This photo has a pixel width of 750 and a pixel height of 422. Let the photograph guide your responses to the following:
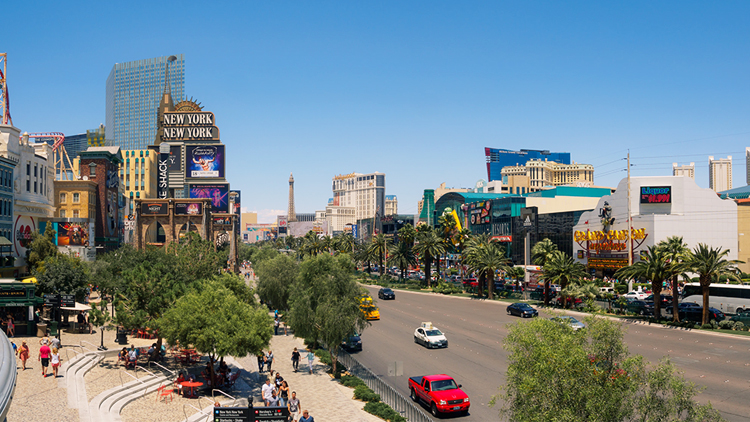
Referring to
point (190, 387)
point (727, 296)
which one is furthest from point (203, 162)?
point (727, 296)

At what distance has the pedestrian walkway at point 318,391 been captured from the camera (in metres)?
21.6

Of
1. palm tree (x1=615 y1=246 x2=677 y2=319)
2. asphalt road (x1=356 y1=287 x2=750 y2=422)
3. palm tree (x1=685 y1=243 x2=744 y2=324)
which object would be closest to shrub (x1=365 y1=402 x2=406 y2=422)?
asphalt road (x1=356 y1=287 x2=750 y2=422)

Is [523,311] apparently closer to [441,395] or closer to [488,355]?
[488,355]

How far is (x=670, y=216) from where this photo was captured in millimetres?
69750

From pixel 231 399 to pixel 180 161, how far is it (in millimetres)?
114186

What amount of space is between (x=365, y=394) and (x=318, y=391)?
2.95m

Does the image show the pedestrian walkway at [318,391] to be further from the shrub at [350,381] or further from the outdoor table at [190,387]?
the outdoor table at [190,387]

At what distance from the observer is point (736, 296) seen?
45281mm

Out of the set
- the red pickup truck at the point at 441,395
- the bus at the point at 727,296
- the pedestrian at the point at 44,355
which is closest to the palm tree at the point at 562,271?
the bus at the point at 727,296

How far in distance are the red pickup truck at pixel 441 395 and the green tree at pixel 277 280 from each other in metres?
27.4

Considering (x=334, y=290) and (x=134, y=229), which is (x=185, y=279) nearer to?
(x=334, y=290)

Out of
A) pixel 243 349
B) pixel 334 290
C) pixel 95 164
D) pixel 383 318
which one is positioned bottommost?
pixel 383 318

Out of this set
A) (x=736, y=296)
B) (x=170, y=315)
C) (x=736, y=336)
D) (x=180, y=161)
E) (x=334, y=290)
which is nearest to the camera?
(x=170, y=315)

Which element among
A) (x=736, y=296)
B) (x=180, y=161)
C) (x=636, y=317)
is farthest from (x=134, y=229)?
(x=736, y=296)
